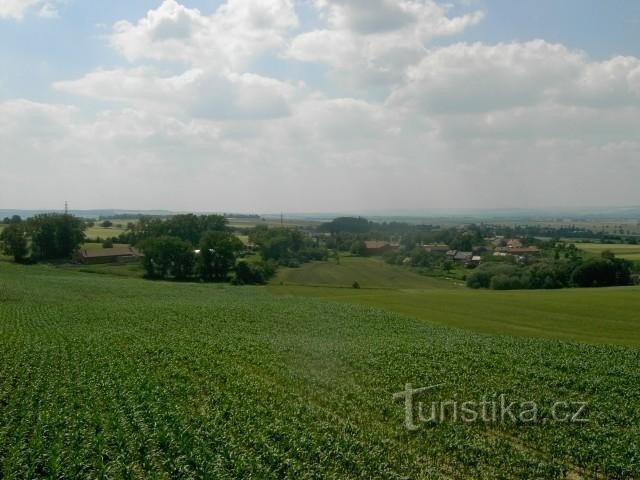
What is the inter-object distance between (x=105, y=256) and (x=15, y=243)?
14.9 metres

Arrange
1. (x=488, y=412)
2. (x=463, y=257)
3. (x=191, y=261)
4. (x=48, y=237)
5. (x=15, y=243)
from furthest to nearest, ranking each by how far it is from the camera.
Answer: (x=463, y=257), (x=48, y=237), (x=15, y=243), (x=191, y=261), (x=488, y=412)

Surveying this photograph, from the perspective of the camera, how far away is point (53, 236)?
100188 millimetres

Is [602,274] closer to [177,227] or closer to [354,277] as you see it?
[354,277]

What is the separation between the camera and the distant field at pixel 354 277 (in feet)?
252

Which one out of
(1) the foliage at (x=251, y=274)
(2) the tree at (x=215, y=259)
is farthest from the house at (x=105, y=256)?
(1) the foliage at (x=251, y=274)

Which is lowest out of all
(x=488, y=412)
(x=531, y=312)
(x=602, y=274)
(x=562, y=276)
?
(x=562, y=276)

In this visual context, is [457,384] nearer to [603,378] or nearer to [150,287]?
[603,378]

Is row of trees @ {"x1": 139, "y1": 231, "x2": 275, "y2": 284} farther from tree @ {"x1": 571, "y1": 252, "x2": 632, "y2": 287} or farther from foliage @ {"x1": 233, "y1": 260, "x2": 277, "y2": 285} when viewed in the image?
tree @ {"x1": 571, "y1": 252, "x2": 632, "y2": 287}

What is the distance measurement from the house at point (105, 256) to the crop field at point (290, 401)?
62678mm

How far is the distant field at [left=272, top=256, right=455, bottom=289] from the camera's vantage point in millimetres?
76812

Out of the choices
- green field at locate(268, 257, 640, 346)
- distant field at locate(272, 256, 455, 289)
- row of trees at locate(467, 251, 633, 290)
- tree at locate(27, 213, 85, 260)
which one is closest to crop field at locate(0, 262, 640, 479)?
green field at locate(268, 257, 640, 346)

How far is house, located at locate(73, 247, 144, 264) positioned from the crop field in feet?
206

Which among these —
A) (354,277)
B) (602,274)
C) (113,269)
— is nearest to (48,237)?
(113,269)

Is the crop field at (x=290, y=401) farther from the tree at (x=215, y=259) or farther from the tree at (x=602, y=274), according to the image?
the tree at (x=602, y=274)
